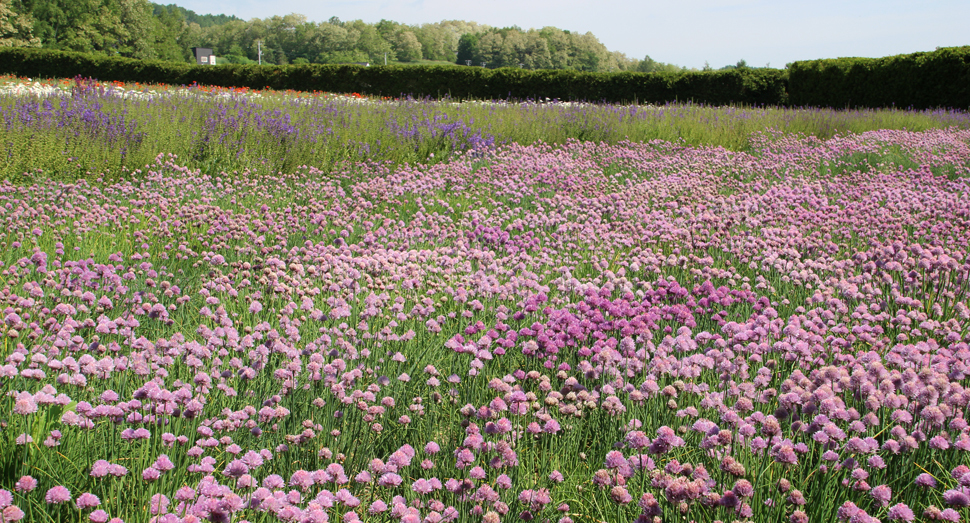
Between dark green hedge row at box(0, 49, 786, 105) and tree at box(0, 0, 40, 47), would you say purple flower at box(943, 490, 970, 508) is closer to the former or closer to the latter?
dark green hedge row at box(0, 49, 786, 105)

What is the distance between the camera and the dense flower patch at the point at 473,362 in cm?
180

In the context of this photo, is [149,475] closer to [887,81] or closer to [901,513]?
[901,513]

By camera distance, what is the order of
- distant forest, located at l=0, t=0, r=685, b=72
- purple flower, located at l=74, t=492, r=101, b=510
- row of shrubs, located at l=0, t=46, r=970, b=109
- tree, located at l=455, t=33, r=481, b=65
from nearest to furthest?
purple flower, located at l=74, t=492, r=101, b=510 → row of shrubs, located at l=0, t=46, r=970, b=109 → distant forest, located at l=0, t=0, r=685, b=72 → tree, located at l=455, t=33, r=481, b=65

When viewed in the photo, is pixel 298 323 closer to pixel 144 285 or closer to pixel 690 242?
pixel 144 285


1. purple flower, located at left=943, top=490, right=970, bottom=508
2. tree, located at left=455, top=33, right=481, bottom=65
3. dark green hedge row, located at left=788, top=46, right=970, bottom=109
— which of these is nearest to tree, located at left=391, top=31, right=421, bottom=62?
tree, located at left=455, top=33, right=481, bottom=65

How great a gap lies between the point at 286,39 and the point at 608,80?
104 meters

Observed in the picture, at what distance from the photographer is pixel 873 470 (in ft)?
6.50

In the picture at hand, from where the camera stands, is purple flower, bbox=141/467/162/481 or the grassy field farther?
the grassy field

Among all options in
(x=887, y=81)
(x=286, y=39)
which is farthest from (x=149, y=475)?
(x=286, y=39)

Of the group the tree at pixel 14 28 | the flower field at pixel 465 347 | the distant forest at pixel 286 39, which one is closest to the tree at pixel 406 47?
the distant forest at pixel 286 39

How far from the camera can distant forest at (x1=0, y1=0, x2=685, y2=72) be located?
186 ft

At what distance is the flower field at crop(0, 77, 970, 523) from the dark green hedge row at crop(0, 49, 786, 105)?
16.1 metres

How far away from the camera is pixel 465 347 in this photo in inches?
104

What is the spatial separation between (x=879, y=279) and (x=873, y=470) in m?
2.59
